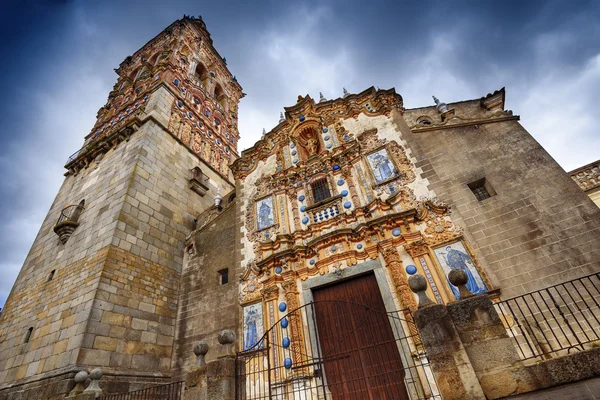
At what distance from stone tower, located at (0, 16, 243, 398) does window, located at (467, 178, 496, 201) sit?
9.85m

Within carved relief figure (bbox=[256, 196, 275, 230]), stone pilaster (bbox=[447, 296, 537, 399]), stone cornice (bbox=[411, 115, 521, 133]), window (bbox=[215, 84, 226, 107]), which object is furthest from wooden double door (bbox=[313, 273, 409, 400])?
window (bbox=[215, 84, 226, 107])

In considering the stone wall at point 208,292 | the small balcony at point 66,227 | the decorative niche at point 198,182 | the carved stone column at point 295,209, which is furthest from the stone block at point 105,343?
the decorative niche at point 198,182

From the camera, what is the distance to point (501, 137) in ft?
26.6

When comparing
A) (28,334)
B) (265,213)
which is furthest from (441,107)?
(28,334)

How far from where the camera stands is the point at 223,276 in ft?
34.1

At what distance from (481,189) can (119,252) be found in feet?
34.5

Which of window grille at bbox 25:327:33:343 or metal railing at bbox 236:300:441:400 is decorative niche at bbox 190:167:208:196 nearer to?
window grille at bbox 25:327:33:343

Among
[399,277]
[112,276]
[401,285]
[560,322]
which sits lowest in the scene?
[560,322]

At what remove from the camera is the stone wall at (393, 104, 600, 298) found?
6.16m

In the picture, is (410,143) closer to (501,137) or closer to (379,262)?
(501,137)

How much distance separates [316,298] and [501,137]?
6.61 m

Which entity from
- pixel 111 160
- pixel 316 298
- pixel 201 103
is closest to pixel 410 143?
pixel 316 298

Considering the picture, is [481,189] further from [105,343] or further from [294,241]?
[105,343]

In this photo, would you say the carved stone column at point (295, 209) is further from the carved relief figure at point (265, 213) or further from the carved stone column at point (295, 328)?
the carved stone column at point (295, 328)
